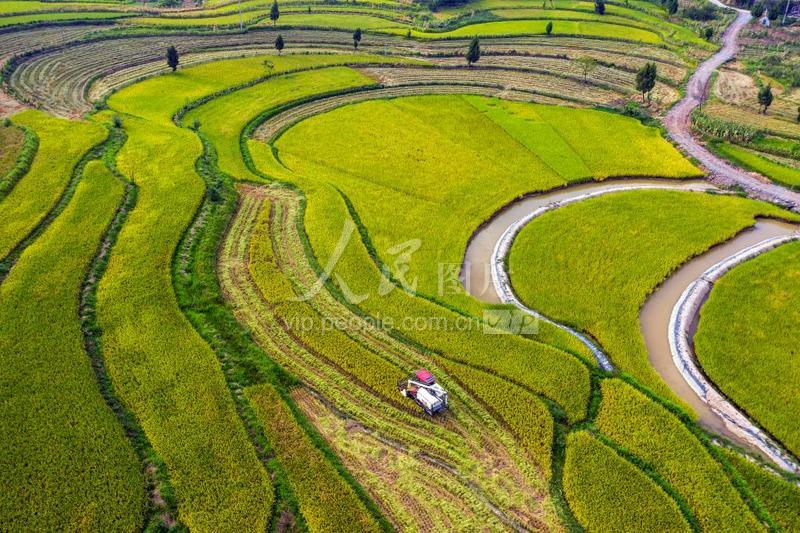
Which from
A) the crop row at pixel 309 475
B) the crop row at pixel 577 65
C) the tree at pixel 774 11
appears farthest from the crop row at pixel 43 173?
the tree at pixel 774 11

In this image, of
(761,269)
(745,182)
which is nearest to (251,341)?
(761,269)

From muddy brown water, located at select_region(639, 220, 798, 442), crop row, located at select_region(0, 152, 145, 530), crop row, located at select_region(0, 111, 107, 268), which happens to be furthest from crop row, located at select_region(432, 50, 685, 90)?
crop row, located at select_region(0, 152, 145, 530)

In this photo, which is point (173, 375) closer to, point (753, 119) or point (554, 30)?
point (753, 119)

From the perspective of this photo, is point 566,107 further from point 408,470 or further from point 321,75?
point 408,470

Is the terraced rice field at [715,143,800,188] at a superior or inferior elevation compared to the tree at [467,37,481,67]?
inferior

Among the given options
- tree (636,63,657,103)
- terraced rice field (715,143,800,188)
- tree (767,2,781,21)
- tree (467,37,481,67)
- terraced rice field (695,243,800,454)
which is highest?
tree (767,2,781,21)

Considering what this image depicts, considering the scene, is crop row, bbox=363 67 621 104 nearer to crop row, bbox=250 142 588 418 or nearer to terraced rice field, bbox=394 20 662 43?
terraced rice field, bbox=394 20 662 43
